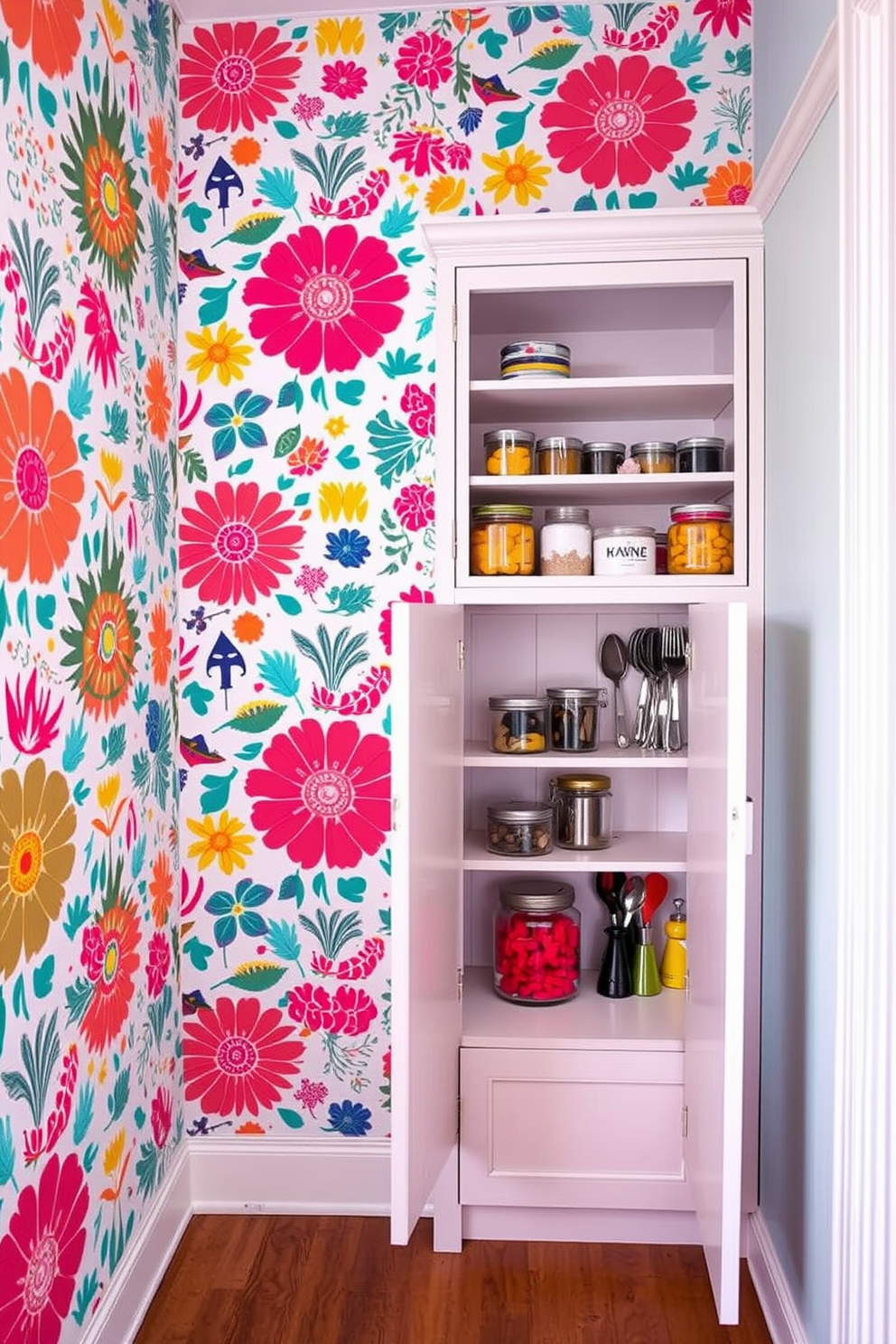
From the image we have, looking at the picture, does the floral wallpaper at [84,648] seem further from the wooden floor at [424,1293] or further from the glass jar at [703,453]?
the glass jar at [703,453]

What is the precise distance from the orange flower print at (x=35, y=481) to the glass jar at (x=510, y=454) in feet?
2.76

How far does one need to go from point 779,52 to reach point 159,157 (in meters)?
1.28

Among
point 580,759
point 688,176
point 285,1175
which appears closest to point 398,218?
point 688,176

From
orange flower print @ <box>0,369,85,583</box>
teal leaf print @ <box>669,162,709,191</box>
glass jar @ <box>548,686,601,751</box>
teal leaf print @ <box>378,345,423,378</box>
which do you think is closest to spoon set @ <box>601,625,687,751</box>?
glass jar @ <box>548,686,601,751</box>

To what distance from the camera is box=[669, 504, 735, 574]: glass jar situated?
2.12m

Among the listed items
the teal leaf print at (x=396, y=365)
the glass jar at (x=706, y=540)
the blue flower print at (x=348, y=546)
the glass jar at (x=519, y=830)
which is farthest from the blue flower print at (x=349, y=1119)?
the teal leaf print at (x=396, y=365)

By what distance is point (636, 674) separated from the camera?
246 cm

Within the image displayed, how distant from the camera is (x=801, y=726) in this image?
5.98ft

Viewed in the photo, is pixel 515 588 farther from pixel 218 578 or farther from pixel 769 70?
pixel 769 70

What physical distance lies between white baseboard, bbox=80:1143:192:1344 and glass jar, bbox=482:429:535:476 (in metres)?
1.66

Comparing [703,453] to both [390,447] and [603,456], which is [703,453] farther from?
[390,447]

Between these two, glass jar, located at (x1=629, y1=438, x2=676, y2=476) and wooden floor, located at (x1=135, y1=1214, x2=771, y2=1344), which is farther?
glass jar, located at (x1=629, y1=438, x2=676, y2=476)

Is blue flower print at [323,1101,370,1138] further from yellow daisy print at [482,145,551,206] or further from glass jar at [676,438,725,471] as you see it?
yellow daisy print at [482,145,551,206]

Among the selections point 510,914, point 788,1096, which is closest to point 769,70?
point 510,914
